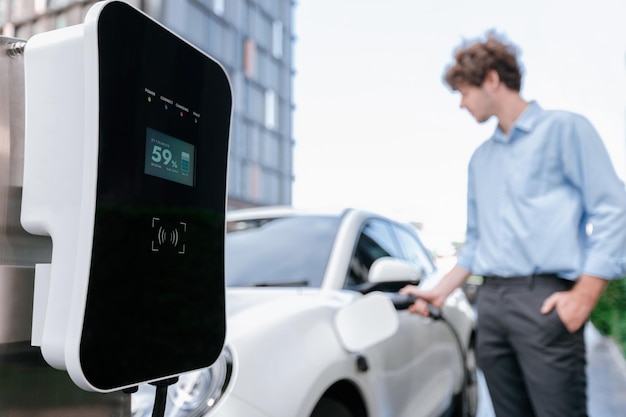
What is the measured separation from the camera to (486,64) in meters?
2.06

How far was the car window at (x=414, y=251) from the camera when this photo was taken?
13.2 feet

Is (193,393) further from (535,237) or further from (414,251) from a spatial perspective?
(414,251)

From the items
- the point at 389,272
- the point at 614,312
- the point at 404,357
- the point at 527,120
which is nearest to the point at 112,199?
the point at 527,120

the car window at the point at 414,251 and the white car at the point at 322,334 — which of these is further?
the car window at the point at 414,251

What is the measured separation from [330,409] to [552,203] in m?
0.91

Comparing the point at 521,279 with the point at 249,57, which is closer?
the point at 521,279

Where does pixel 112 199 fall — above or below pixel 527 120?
below

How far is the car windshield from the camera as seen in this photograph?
8.64 ft

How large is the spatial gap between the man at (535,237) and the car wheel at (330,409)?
47cm

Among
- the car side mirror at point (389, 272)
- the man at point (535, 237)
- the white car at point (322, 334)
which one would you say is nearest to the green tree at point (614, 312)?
the white car at point (322, 334)

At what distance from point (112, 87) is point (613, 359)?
8.24m

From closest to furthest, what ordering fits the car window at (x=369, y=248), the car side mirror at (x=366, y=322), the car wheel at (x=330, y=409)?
the car side mirror at (x=366, y=322) < the car wheel at (x=330, y=409) < the car window at (x=369, y=248)

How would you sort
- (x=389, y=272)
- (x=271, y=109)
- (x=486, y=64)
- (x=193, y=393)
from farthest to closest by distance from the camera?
(x=271, y=109) < (x=389, y=272) < (x=486, y=64) < (x=193, y=393)

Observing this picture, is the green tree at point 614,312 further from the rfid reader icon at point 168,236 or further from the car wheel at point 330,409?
the rfid reader icon at point 168,236
